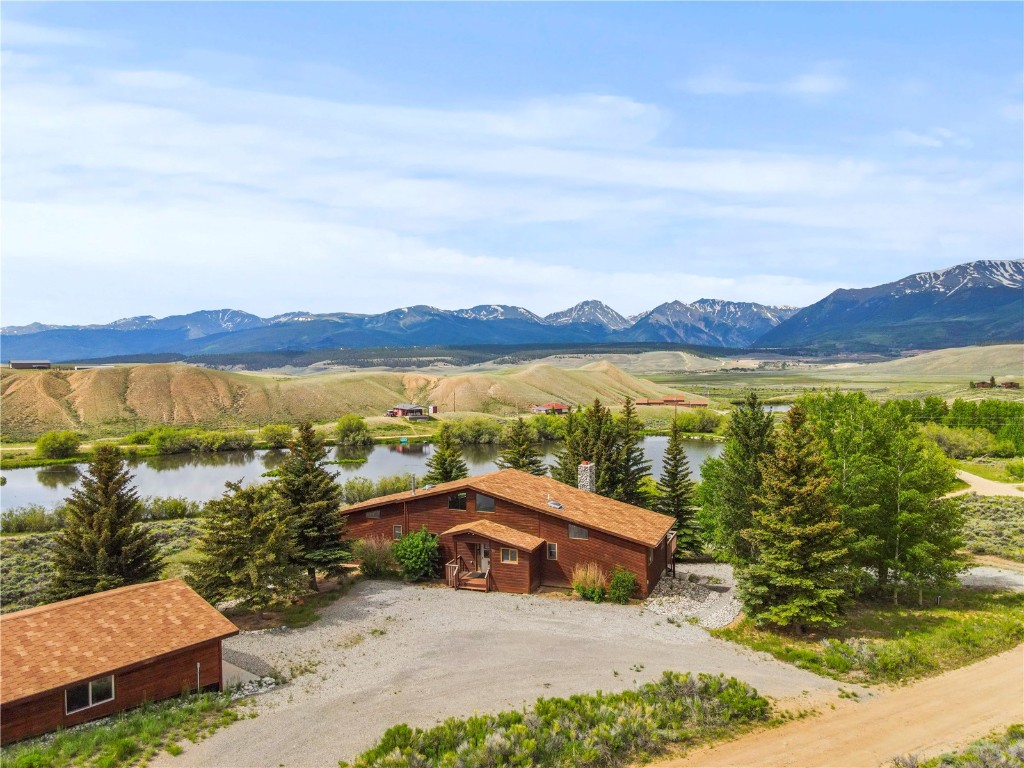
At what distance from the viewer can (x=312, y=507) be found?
1072 inches

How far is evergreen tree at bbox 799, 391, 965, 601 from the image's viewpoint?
81.2 feet

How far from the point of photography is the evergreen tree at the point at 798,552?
840 inches

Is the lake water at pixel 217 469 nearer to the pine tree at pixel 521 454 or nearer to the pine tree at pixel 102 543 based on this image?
the pine tree at pixel 521 454

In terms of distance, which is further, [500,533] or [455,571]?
[500,533]

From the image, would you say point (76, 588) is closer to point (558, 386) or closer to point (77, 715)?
point (77, 715)

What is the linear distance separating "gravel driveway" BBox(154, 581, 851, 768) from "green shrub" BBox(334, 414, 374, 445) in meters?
73.0

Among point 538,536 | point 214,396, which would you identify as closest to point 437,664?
point 538,536

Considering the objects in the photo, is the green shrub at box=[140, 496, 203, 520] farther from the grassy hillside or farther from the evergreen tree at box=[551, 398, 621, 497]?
the grassy hillside

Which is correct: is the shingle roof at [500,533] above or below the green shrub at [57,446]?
above

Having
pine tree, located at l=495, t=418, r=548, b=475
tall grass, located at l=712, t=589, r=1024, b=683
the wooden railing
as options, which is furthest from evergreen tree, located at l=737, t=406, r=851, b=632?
pine tree, located at l=495, t=418, r=548, b=475

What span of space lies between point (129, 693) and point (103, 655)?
3.61ft

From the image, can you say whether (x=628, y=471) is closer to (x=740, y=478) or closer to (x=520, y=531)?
(x=740, y=478)

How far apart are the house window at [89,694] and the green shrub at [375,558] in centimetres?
1255

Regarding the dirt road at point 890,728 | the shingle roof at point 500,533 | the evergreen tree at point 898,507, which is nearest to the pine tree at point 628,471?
the shingle roof at point 500,533
